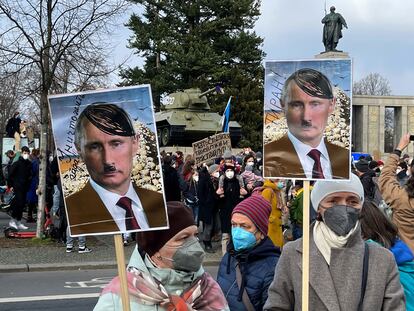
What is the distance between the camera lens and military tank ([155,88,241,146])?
92.1 ft

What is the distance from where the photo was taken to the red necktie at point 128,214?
3232mm

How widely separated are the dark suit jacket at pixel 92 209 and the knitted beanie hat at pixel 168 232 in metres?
0.09

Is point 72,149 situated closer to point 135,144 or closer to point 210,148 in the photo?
point 135,144

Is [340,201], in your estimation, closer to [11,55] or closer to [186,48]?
[11,55]

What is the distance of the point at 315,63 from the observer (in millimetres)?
3709

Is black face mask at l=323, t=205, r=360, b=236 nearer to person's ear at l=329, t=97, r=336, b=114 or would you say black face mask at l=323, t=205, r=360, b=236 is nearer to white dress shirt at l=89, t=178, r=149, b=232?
person's ear at l=329, t=97, r=336, b=114

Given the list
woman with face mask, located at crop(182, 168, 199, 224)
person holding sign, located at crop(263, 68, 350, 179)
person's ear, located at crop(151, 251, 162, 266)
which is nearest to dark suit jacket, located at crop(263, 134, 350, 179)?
person holding sign, located at crop(263, 68, 350, 179)

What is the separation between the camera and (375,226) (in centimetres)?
368

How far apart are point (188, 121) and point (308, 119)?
25026 millimetres

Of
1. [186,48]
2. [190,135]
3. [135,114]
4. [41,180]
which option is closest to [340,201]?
[135,114]

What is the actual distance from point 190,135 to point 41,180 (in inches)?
598

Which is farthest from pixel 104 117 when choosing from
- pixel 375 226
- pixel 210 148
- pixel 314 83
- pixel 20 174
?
pixel 210 148

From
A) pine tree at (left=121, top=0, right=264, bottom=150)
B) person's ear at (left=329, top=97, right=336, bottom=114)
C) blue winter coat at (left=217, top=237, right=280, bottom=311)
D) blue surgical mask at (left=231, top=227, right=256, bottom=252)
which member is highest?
pine tree at (left=121, top=0, right=264, bottom=150)

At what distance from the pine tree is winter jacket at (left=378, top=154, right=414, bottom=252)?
39.1 metres
